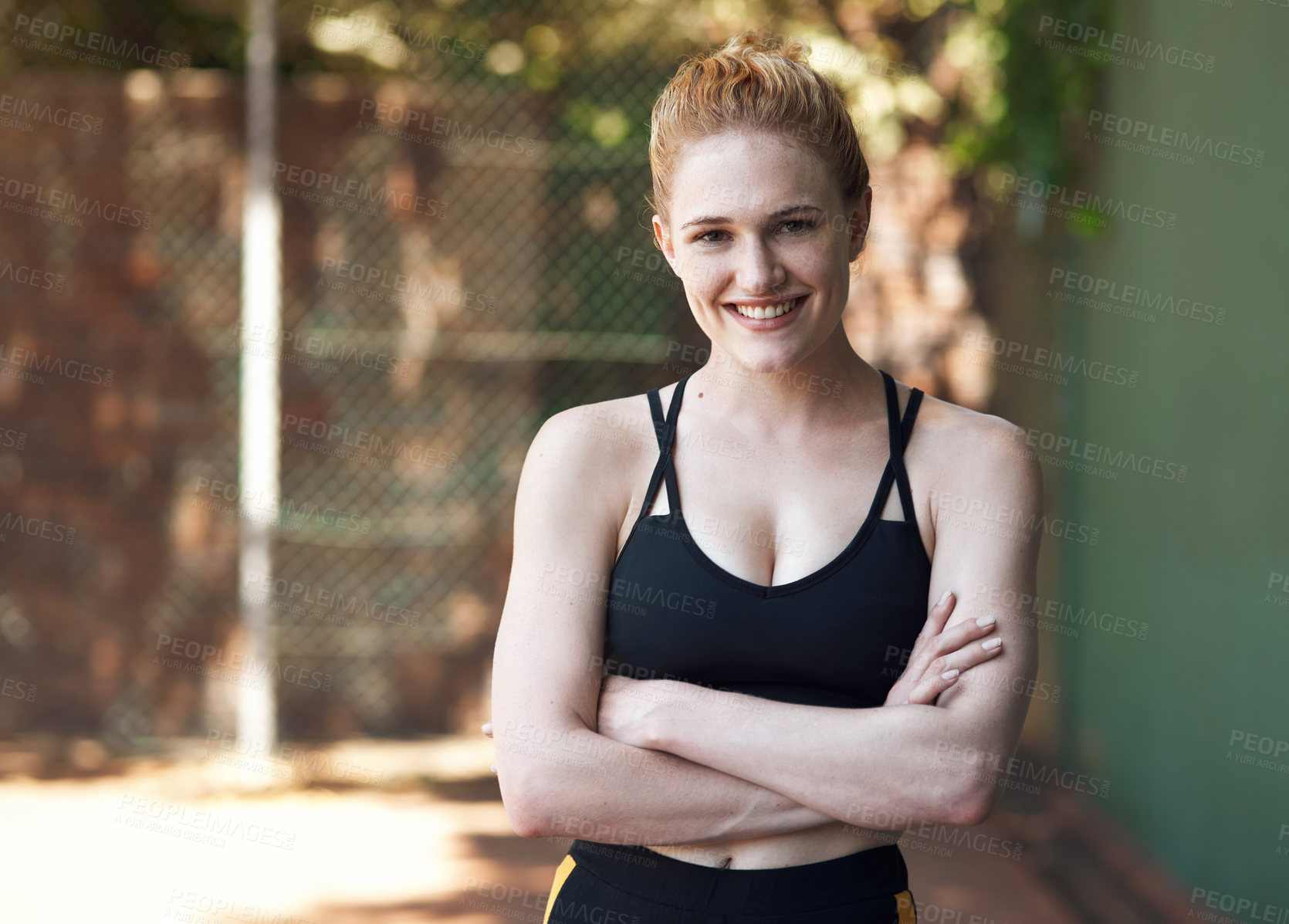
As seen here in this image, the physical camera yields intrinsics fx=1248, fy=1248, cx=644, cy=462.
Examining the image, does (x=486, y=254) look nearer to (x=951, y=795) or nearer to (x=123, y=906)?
(x=123, y=906)

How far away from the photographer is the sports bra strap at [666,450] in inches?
69.1

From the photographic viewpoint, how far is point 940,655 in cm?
168

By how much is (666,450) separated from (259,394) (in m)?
3.88

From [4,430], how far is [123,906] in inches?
93.7

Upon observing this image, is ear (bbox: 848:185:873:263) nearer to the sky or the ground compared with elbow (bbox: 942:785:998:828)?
nearer to the sky

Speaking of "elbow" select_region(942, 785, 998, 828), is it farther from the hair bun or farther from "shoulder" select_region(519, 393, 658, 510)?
the hair bun

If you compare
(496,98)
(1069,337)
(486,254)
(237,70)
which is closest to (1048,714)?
(1069,337)

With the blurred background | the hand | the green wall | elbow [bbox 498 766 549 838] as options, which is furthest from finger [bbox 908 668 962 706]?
the blurred background

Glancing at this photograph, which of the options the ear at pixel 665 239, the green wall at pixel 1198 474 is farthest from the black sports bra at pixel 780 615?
the green wall at pixel 1198 474

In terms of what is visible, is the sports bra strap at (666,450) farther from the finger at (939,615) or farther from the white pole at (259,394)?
the white pole at (259,394)

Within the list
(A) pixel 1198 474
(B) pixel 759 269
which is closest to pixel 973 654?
(B) pixel 759 269

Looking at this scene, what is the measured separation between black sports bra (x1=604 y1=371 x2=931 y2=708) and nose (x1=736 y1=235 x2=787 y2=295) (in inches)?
12.4

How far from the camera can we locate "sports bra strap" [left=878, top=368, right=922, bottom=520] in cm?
174

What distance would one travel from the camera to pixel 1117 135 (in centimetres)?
455
